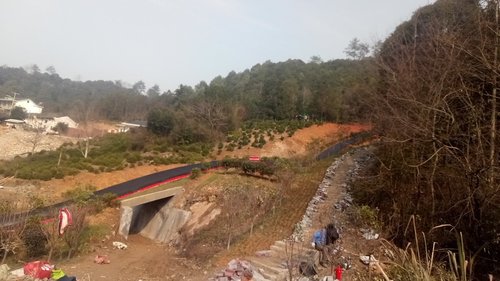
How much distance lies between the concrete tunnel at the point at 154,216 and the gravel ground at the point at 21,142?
32.2 meters

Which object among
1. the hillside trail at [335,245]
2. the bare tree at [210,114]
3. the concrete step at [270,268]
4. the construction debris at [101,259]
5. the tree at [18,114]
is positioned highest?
the bare tree at [210,114]

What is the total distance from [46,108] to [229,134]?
2845 inches

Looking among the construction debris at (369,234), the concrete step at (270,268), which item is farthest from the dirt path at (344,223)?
the concrete step at (270,268)

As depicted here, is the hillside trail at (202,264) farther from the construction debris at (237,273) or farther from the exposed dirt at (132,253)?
the construction debris at (237,273)

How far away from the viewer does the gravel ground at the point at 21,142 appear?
4947cm

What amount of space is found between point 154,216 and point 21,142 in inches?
1625

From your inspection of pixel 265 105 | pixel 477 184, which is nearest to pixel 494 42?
pixel 477 184

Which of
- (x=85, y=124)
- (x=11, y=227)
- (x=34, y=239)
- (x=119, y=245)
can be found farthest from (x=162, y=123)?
(x=11, y=227)

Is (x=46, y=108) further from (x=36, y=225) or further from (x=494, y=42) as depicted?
(x=494, y=42)

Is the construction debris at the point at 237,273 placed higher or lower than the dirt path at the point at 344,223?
lower

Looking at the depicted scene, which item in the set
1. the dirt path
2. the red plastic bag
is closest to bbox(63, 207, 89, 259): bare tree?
the red plastic bag

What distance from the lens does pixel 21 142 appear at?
52969 millimetres

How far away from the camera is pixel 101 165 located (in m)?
28.0

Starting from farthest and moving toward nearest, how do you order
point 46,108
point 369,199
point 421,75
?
point 46,108, point 369,199, point 421,75
